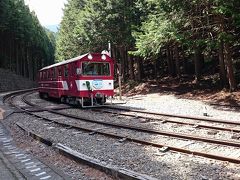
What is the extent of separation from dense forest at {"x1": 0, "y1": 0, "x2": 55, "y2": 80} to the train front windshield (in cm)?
3792

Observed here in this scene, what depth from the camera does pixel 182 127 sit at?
12.3 meters

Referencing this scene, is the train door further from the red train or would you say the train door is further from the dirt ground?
the dirt ground

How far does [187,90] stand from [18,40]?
49751 mm

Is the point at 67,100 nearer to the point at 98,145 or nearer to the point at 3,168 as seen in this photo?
the point at 98,145

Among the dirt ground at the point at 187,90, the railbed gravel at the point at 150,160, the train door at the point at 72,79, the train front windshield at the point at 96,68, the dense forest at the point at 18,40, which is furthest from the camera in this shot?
the dense forest at the point at 18,40

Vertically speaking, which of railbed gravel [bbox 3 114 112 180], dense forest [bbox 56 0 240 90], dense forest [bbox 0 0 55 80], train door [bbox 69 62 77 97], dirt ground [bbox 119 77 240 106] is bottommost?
railbed gravel [bbox 3 114 112 180]

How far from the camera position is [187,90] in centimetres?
2412

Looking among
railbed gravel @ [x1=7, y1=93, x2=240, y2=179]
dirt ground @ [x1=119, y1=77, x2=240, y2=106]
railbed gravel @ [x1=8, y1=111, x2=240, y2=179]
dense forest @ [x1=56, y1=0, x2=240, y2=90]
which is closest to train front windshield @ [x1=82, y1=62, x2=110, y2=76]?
dense forest @ [x1=56, y1=0, x2=240, y2=90]

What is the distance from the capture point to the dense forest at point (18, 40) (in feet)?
190

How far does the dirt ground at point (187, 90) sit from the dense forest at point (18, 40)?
104 feet

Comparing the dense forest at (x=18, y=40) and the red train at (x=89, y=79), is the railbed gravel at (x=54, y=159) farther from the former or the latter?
the dense forest at (x=18, y=40)

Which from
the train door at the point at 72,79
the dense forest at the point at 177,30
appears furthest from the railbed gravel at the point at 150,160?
the dense forest at the point at 177,30

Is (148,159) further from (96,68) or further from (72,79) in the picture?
(72,79)

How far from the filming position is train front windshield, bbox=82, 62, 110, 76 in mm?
20156
